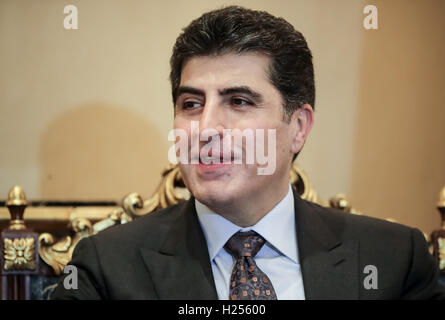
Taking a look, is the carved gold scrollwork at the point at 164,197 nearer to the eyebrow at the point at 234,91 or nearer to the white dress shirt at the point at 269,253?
the white dress shirt at the point at 269,253

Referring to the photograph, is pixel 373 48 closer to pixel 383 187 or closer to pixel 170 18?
pixel 383 187

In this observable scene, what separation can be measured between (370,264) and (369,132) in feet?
2.06

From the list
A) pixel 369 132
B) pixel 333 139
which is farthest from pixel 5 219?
pixel 369 132

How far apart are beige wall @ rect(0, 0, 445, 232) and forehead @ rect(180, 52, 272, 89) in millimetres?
514

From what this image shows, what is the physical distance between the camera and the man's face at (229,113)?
1.27 meters

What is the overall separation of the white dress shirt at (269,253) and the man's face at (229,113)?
83 millimetres

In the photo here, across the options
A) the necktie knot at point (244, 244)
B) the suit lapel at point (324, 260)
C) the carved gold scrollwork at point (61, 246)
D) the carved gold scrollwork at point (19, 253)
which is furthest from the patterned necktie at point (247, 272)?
the carved gold scrollwork at point (19, 253)

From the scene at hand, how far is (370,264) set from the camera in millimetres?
1419

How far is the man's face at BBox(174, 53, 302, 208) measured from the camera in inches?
49.8

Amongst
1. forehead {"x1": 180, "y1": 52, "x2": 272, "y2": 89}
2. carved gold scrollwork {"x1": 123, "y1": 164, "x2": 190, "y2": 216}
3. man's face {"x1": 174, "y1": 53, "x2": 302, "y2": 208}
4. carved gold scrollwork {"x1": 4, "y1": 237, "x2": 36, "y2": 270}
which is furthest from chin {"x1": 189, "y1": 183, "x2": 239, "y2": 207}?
carved gold scrollwork {"x1": 4, "y1": 237, "x2": 36, "y2": 270}

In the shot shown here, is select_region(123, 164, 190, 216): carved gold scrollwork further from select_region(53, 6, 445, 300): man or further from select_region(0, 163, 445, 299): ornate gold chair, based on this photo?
select_region(53, 6, 445, 300): man
